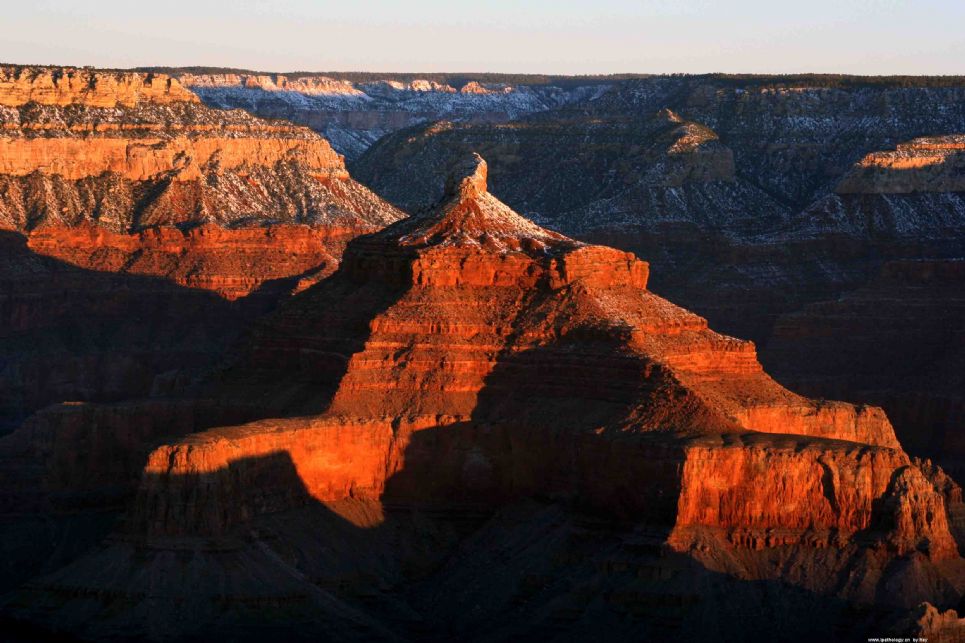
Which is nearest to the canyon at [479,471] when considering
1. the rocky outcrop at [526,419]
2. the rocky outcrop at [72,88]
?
the rocky outcrop at [526,419]

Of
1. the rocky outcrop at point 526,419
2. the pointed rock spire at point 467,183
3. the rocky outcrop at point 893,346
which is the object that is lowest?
the rocky outcrop at point 893,346

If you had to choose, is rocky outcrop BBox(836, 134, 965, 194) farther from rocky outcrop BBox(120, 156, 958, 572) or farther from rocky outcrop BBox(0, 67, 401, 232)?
rocky outcrop BBox(120, 156, 958, 572)

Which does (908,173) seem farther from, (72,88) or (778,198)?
(72,88)

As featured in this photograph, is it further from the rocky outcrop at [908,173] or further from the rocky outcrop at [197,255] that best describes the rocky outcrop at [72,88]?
the rocky outcrop at [908,173]

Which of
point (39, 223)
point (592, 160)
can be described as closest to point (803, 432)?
point (39, 223)

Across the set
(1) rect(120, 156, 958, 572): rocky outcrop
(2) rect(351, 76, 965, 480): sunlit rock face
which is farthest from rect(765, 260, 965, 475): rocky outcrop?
(1) rect(120, 156, 958, 572): rocky outcrop

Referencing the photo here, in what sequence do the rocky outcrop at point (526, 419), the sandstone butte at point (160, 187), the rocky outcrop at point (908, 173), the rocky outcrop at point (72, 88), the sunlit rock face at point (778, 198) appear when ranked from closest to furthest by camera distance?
the rocky outcrop at point (526, 419) → the sunlit rock face at point (778, 198) → the sandstone butte at point (160, 187) → the rocky outcrop at point (72, 88) → the rocky outcrop at point (908, 173)
